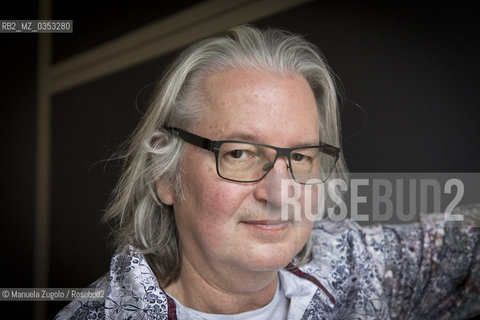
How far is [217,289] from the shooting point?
119cm

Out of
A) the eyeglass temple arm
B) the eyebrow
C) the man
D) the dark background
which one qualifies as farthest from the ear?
the dark background

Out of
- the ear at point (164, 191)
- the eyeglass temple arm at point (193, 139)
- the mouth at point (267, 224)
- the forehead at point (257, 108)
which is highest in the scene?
the forehead at point (257, 108)

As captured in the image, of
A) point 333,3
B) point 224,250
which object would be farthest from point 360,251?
point 333,3

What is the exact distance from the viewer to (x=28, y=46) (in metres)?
1.51

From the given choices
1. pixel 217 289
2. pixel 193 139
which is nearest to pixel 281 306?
pixel 217 289

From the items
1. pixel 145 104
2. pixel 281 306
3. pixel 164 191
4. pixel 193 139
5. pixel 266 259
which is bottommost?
pixel 281 306

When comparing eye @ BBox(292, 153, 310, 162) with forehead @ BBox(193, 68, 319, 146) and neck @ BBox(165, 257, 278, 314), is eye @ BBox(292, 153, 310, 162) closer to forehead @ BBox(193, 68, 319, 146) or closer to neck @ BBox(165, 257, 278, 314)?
forehead @ BBox(193, 68, 319, 146)

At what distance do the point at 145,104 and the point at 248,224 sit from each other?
729mm

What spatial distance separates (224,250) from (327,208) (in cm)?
60

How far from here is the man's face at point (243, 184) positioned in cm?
106

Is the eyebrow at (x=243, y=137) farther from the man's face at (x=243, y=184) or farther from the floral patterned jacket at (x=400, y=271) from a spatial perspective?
the floral patterned jacket at (x=400, y=271)

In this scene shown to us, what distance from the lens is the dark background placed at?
1493 mm

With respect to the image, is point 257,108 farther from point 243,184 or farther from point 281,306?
point 281,306

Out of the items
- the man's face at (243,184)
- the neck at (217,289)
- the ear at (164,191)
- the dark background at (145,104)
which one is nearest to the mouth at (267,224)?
the man's face at (243,184)
